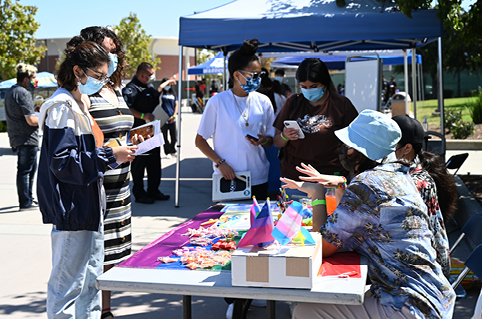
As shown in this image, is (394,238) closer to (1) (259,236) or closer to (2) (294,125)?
(1) (259,236)

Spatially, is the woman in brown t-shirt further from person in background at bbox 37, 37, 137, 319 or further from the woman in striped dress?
person in background at bbox 37, 37, 137, 319

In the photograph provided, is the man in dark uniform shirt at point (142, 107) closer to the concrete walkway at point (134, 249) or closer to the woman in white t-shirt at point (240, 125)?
the concrete walkway at point (134, 249)

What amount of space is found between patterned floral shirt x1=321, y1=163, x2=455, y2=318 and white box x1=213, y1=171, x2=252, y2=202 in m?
1.56

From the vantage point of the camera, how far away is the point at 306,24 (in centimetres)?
650

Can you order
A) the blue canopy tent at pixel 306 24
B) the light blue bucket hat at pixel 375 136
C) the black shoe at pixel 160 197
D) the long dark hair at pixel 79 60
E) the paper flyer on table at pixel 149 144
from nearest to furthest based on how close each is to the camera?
the light blue bucket hat at pixel 375 136, the long dark hair at pixel 79 60, the paper flyer on table at pixel 149 144, the blue canopy tent at pixel 306 24, the black shoe at pixel 160 197

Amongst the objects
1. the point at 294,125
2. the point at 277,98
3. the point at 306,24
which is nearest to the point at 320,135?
the point at 294,125

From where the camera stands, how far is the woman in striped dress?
121 inches

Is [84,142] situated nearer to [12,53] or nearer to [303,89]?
[303,89]

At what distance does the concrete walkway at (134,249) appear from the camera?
3.93 m

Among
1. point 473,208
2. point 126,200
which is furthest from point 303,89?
point 473,208

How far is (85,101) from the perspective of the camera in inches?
115

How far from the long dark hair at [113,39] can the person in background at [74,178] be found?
0.39m

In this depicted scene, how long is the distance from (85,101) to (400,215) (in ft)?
5.99

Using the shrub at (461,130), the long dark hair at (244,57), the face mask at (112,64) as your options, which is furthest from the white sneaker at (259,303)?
the shrub at (461,130)
